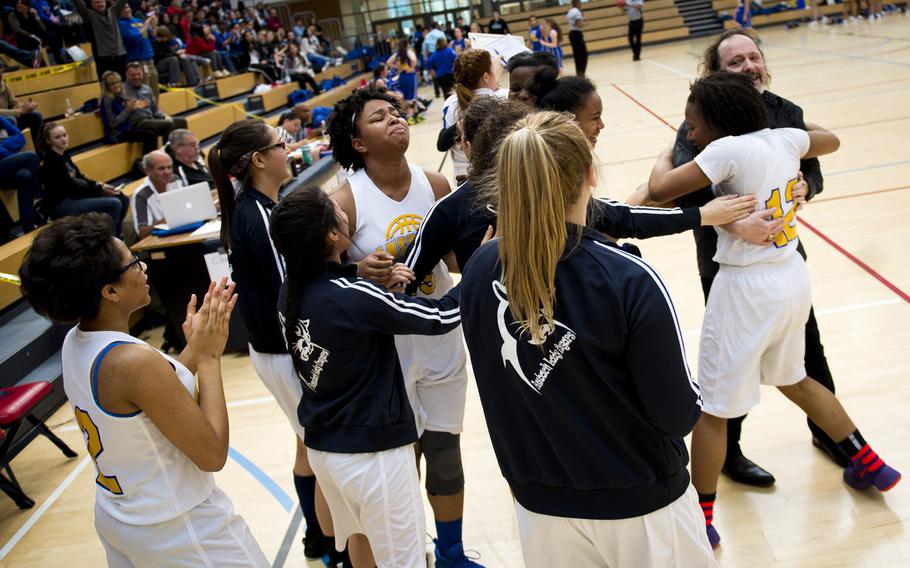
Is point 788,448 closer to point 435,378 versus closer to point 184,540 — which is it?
point 435,378

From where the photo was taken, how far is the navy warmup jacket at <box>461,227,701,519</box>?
1421 millimetres

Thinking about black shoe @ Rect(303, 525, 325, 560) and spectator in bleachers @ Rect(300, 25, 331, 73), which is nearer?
black shoe @ Rect(303, 525, 325, 560)

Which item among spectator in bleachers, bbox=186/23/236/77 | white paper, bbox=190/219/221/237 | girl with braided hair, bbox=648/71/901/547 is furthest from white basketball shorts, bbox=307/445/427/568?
spectator in bleachers, bbox=186/23/236/77

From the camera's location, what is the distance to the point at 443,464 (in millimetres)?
2717

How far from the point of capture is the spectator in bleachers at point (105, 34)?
1009cm

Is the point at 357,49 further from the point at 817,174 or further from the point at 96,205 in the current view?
the point at 817,174

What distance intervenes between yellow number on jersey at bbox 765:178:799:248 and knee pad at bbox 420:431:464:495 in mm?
1288

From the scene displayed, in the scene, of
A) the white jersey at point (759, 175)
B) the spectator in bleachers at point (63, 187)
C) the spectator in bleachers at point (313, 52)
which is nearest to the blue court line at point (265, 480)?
the white jersey at point (759, 175)

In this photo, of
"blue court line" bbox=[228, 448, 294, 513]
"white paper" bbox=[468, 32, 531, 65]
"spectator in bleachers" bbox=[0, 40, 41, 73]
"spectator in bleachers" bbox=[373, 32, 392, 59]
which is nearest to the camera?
"blue court line" bbox=[228, 448, 294, 513]

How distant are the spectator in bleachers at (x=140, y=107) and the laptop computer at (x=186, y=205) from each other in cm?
395

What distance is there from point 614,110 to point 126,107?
722 cm

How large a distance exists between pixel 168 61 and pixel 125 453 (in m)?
13.4

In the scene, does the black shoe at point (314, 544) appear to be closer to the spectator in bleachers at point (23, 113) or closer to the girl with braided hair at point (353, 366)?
the girl with braided hair at point (353, 366)

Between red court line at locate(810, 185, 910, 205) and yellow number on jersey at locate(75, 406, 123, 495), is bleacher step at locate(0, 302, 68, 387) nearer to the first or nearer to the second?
yellow number on jersey at locate(75, 406, 123, 495)
